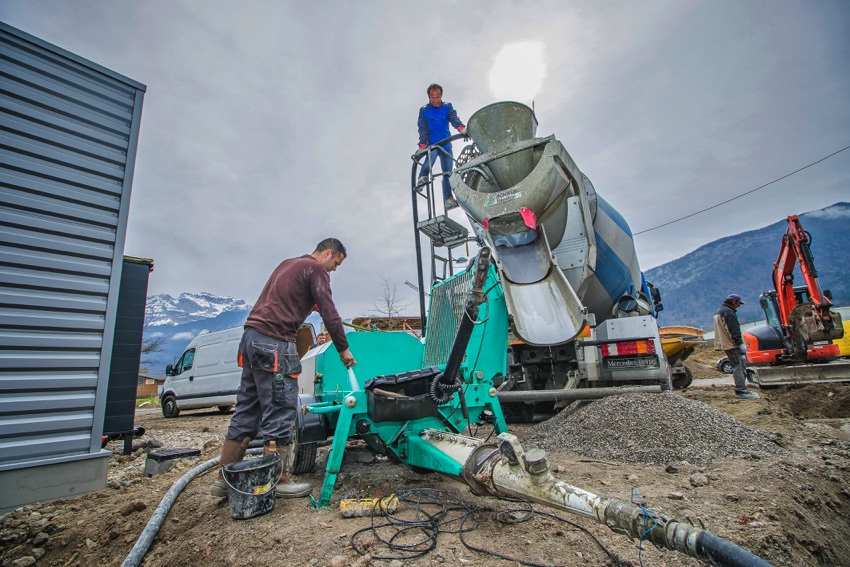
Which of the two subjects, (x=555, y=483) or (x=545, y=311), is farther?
(x=545, y=311)

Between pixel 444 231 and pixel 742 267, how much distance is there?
3957 inches

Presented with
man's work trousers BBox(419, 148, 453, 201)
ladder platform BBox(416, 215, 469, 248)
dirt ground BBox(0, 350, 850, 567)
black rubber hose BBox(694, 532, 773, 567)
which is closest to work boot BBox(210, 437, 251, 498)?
dirt ground BBox(0, 350, 850, 567)

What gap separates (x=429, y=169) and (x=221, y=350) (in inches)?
284

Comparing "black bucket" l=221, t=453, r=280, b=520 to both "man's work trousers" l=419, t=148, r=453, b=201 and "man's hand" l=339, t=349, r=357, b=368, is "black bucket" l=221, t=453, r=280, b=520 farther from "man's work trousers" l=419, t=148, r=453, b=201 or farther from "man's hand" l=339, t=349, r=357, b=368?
"man's work trousers" l=419, t=148, r=453, b=201

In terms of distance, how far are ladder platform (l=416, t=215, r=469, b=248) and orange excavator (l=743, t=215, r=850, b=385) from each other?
21.5 ft

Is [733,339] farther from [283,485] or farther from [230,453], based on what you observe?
[230,453]

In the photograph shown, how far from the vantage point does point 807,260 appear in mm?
7445

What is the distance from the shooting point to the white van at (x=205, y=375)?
9422mm

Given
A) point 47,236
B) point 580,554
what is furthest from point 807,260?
point 47,236

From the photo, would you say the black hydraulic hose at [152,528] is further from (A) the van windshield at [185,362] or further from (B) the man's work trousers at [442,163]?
(A) the van windshield at [185,362]

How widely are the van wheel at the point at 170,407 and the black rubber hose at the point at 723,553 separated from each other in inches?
481

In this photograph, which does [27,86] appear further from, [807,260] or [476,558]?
[807,260]

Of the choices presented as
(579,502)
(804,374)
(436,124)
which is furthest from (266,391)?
(804,374)

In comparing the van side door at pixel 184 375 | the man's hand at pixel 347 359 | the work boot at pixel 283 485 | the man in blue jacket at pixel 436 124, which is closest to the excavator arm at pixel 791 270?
the man in blue jacket at pixel 436 124
